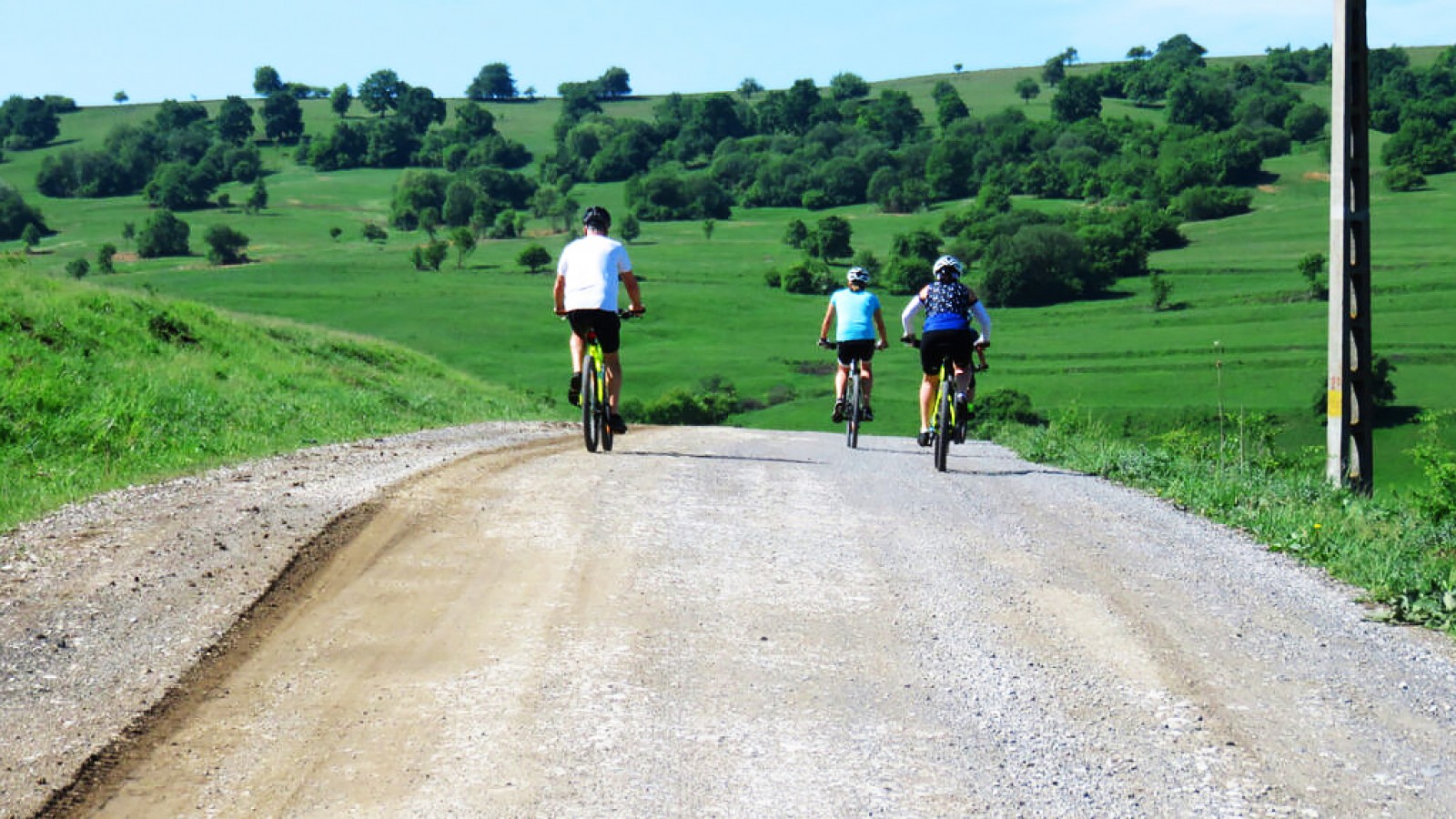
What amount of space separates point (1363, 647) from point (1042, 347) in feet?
299

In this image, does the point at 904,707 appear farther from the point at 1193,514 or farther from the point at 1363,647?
the point at 1193,514

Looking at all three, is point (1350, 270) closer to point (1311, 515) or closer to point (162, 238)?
point (1311, 515)

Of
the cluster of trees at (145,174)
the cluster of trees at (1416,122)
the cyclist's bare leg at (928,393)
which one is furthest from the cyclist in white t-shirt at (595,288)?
the cluster of trees at (145,174)

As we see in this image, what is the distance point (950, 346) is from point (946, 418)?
30.9 inches

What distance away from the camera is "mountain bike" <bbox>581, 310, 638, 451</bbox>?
13.2m

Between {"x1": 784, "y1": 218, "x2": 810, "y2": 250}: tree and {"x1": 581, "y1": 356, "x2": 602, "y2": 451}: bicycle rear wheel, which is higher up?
{"x1": 784, "y1": 218, "x2": 810, "y2": 250}: tree

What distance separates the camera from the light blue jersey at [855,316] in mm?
17062

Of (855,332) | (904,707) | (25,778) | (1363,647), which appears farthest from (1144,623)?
(855,332)

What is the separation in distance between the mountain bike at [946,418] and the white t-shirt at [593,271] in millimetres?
2961

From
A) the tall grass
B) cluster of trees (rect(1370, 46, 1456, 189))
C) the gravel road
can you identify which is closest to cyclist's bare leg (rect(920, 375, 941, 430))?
the tall grass

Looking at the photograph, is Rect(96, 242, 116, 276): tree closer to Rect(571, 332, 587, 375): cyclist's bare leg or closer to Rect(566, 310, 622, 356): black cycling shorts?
Rect(571, 332, 587, 375): cyclist's bare leg

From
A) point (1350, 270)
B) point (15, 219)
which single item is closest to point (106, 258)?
point (15, 219)

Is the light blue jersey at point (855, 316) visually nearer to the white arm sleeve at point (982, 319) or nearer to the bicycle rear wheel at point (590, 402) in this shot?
the white arm sleeve at point (982, 319)

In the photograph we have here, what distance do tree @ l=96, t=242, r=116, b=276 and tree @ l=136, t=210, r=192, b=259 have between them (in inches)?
127
